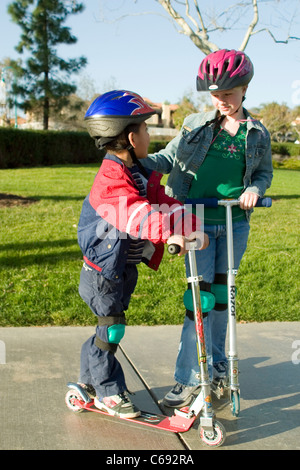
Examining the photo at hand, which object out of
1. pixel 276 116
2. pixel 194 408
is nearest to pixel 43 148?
pixel 194 408

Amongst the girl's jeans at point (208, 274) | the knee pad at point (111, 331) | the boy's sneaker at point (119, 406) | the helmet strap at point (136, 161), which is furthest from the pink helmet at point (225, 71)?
the boy's sneaker at point (119, 406)

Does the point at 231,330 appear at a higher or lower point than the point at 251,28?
lower

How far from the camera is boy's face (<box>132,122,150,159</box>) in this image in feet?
8.88

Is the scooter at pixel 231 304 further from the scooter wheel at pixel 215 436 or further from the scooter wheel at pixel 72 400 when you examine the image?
the scooter wheel at pixel 72 400

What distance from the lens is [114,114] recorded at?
2619mm

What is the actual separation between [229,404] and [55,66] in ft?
90.8

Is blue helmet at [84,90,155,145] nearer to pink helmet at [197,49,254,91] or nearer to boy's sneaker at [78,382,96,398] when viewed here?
pink helmet at [197,49,254,91]

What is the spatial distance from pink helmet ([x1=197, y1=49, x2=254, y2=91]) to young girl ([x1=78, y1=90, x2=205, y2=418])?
0.42m

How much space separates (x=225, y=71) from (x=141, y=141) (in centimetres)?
62

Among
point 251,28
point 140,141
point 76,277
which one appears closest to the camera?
point 140,141

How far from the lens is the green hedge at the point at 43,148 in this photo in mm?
19312

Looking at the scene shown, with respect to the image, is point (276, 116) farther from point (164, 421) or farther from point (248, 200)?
point (164, 421)
